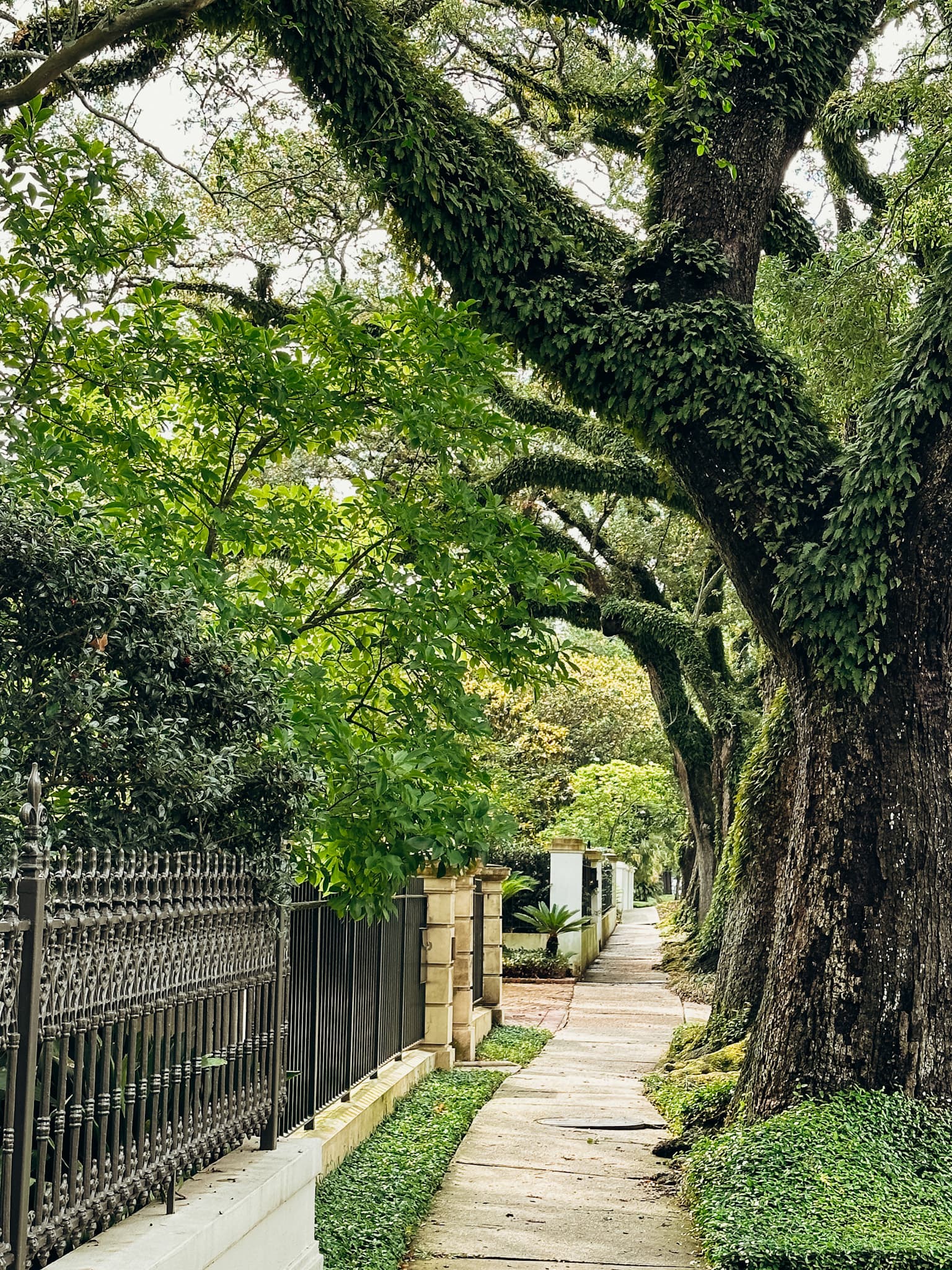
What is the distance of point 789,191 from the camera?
42.3ft

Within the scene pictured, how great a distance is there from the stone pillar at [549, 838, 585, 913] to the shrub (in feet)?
3.44

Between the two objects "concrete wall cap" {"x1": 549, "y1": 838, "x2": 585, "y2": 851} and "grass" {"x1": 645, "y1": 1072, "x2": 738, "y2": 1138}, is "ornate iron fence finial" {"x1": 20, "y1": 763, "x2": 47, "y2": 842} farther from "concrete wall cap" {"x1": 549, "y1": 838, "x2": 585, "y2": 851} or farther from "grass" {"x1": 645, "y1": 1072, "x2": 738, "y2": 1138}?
"concrete wall cap" {"x1": 549, "y1": 838, "x2": 585, "y2": 851}

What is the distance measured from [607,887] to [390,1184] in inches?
1190

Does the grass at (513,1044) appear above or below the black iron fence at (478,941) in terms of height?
below

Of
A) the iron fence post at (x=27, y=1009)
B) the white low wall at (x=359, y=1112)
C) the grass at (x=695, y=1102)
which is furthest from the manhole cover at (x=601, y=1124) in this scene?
the iron fence post at (x=27, y=1009)

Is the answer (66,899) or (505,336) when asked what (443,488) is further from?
(66,899)

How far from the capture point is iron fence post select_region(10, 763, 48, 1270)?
11.5 ft

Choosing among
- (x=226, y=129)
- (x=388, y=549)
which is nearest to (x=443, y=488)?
(x=388, y=549)

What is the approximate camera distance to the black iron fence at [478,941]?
53.5ft

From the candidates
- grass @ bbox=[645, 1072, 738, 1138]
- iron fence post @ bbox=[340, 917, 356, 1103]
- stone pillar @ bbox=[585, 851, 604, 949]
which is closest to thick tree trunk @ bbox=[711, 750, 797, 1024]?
grass @ bbox=[645, 1072, 738, 1138]

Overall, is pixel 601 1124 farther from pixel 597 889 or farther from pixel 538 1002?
pixel 597 889

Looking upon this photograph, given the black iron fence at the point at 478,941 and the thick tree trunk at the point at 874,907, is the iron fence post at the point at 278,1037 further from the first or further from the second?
the black iron fence at the point at 478,941

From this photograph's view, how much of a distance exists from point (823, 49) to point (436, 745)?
634 centimetres

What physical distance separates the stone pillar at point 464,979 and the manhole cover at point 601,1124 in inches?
119
